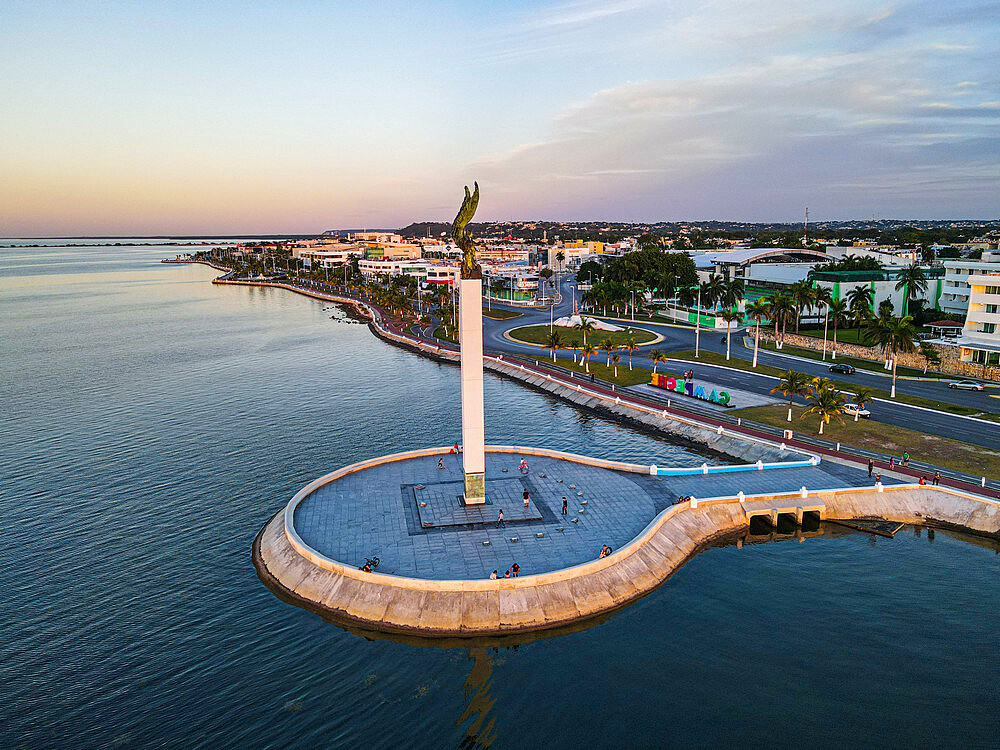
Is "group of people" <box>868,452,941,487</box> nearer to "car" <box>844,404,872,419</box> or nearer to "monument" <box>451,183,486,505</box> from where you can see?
"car" <box>844,404,872,419</box>

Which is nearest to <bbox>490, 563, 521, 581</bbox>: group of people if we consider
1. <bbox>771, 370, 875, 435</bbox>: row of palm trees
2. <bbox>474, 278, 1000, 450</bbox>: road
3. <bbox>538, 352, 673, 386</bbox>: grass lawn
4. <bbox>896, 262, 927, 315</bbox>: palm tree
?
<bbox>771, 370, 875, 435</bbox>: row of palm trees

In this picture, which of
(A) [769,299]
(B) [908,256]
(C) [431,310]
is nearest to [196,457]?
(A) [769,299]

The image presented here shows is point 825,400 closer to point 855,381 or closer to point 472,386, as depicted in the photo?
point 855,381

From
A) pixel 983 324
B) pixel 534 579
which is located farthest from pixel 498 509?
pixel 983 324

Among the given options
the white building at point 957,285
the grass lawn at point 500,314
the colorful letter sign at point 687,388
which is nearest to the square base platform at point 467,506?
the colorful letter sign at point 687,388

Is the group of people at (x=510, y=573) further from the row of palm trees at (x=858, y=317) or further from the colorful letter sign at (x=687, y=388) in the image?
the row of palm trees at (x=858, y=317)

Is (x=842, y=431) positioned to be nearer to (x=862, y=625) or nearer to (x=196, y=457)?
(x=862, y=625)
